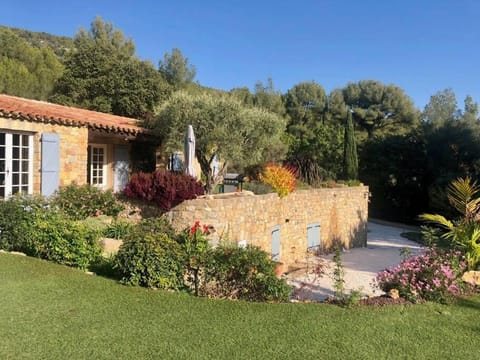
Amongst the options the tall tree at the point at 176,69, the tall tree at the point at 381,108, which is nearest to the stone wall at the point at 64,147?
the tall tree at the point at 176,69

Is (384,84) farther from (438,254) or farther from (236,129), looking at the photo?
(438,254)

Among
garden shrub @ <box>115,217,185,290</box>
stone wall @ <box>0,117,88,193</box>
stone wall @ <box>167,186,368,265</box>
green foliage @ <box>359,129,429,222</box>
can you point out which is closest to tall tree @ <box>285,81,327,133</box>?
green foliage @ <box>359,129,429,222</box>

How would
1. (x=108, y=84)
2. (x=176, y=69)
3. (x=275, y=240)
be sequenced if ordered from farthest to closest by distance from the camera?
(x=176, y=69), (x=108, y=84), (x=275, y=240)

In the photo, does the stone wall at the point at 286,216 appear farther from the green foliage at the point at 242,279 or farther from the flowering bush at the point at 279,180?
the green foliage at the point at 242,279

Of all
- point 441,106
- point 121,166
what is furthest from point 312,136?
point 121,166

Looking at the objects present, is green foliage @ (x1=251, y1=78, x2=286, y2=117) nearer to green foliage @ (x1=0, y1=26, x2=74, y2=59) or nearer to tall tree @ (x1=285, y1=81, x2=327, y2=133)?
tall tree @ (x1=285, y1=81, x2=327, y2=133)

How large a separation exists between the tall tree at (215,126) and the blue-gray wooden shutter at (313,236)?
3.76m

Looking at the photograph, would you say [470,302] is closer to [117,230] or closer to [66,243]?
[66,243]

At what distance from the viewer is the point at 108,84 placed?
840 inches

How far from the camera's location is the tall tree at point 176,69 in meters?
26.1

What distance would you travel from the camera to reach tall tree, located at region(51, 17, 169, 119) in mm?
21156

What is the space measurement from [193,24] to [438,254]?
13292mm

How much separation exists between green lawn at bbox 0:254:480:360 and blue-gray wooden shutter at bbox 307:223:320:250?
32.9ft

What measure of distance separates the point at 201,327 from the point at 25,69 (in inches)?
918
